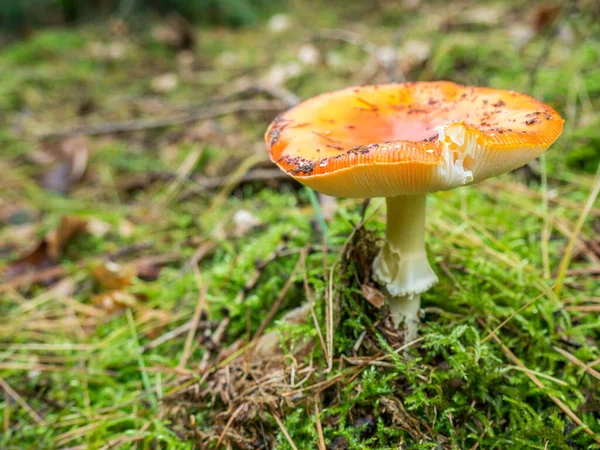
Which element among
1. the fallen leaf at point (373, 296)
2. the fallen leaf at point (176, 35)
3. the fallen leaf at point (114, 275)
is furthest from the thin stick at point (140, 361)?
the fallen leaf at point (176, 35)

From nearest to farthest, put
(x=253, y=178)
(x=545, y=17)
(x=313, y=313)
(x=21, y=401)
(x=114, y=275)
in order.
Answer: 1. (x=313, y=313)
2. (x=21, y=401)
3. (x=114, y=275)
4. (x=253, y=178)
5. (x=545, y=17)

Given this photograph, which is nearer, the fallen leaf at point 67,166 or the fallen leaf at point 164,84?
the fallen leaf at point 67,166

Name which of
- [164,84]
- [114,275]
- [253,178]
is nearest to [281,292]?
[114,275]

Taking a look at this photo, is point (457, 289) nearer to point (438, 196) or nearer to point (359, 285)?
point (359, 285)

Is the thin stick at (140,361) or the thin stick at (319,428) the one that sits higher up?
the thin stick at (319,428)

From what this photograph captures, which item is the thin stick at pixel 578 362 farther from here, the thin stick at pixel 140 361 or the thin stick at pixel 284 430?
the thin stick at pixel 140 361

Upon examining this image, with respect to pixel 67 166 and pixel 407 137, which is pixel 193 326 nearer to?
pixel 407 137

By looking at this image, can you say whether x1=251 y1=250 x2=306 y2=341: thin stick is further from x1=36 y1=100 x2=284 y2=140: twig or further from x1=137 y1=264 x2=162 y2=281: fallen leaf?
x1=36 y1=100 x2=284 y2=140: twig
